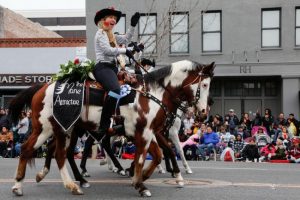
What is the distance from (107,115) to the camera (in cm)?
877

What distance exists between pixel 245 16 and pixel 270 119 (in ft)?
24.3

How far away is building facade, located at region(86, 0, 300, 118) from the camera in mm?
26844

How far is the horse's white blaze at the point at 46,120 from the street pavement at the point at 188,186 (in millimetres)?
864

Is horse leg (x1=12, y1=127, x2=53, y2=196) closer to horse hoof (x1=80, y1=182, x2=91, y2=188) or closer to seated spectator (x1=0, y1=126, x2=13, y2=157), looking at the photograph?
horse hoof (x1=80, y1=182, x2=91, y2=188)

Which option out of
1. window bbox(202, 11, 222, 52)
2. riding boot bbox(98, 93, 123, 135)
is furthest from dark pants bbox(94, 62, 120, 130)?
window bbox(202, 11, 222, 52)

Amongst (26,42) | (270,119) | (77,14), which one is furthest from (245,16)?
(77,14)

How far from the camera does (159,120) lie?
29.1ft

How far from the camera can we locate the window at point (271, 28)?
27.2 meters

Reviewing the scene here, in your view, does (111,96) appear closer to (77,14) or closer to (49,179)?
(49,179)

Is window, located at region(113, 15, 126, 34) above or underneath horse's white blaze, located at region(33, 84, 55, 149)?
above

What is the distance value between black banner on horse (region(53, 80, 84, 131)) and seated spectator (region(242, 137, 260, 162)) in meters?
10.1

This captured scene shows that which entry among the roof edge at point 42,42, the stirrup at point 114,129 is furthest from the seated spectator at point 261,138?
the roof edge at point 42,42

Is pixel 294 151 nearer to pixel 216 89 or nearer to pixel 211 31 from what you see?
pixel 216 89

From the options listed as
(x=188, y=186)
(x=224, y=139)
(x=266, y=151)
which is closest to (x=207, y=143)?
(x=224, y=139)
